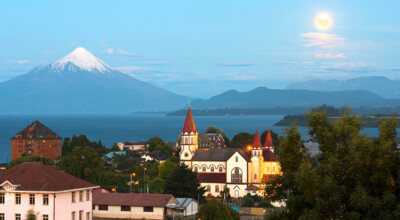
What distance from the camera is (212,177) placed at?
255 feet

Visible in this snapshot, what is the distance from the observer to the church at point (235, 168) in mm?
76250

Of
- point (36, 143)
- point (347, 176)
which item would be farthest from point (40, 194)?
point (36, 143)

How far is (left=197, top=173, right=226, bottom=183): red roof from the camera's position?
7694cm

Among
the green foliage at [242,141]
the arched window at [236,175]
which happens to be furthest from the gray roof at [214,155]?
the green foliage at [242,141]

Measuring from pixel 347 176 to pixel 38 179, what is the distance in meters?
20.5

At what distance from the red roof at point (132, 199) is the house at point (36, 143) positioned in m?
81.4

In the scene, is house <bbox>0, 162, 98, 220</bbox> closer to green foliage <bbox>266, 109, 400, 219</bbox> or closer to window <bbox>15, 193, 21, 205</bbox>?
window <bbox>15, 193, 21, 205</bbox>

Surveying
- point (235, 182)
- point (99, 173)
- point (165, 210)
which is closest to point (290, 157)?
point (165, 210)

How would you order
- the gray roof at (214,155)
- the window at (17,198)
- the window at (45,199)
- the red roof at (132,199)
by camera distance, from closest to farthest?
the window at (45,199) < the window at (17,198) < the red roof at (132,199) < the gray roof at (214,155)

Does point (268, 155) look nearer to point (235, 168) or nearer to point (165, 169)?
point (235, 168)

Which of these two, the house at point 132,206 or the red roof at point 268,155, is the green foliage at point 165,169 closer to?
the red roof at point 268,155

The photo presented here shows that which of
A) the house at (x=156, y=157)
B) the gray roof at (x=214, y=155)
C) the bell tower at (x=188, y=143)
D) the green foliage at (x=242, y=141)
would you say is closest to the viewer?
the gray roof at (x=214, y=155)

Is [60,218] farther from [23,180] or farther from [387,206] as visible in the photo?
[387,206]

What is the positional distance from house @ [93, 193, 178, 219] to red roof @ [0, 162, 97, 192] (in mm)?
12583
